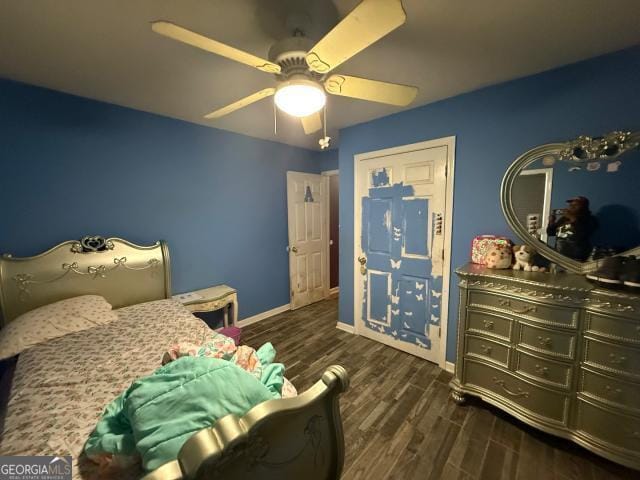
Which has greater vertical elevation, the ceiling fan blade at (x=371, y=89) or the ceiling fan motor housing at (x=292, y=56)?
the ceiling fan motor housing at (x=292, y=56)

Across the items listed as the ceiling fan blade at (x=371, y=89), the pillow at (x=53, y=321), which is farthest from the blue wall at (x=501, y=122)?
the pillow at (x=53, y=321)

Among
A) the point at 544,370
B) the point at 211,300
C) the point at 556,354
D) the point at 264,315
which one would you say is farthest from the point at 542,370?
the point at 264,315

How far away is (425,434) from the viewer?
65.2 inches

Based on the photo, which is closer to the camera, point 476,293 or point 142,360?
point 142,360

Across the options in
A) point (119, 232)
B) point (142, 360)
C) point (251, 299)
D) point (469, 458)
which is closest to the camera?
point (142, 360)

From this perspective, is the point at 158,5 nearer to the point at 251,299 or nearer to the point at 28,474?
the point at 28,474

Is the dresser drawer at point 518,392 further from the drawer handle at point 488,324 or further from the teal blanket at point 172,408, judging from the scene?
the teal blanket at point 172,408

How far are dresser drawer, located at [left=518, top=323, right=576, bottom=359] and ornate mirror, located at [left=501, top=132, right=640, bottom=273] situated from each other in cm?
51

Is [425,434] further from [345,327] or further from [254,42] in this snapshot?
[254,42]

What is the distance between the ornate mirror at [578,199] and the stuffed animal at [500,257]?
156 millimetres

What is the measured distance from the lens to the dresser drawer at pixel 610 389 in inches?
51.3

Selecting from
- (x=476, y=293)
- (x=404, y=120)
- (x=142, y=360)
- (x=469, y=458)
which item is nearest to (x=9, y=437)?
(x=142, y=360)

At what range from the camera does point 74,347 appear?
1503mm

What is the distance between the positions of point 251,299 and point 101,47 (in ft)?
8.86
